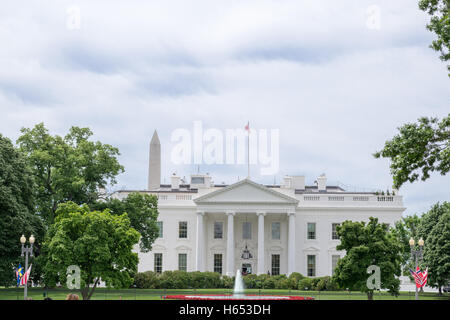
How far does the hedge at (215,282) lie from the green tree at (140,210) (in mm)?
5421

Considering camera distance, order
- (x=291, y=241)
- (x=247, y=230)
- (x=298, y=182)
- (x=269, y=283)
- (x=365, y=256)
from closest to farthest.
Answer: (x=365, y=256)
(x=269, y=283)
(x=291, y=241)
(x=247, y=230)
(x=298, y=182)

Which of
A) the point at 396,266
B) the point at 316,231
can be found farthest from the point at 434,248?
the point at 316,231

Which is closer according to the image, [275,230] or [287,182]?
[275,230]

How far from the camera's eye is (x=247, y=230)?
2921 inches

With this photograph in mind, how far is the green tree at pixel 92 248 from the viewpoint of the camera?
120 feet

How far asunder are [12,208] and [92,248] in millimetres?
8718

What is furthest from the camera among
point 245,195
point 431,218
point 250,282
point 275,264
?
point 275,264

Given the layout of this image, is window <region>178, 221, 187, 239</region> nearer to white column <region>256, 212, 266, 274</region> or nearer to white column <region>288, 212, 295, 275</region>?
white column <region>256, 212, 266, 274</region>

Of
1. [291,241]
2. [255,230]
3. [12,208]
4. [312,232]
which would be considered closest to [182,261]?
[255,230]

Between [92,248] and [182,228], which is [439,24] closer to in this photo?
[92,248]

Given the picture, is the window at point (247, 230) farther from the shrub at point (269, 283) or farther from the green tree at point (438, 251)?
the green tree at point (438, 251)

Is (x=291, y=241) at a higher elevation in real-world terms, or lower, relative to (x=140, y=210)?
lower

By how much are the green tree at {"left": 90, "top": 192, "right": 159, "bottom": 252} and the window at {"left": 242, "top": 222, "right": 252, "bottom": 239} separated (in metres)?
19.8

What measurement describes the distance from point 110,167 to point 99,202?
10.5 ft
